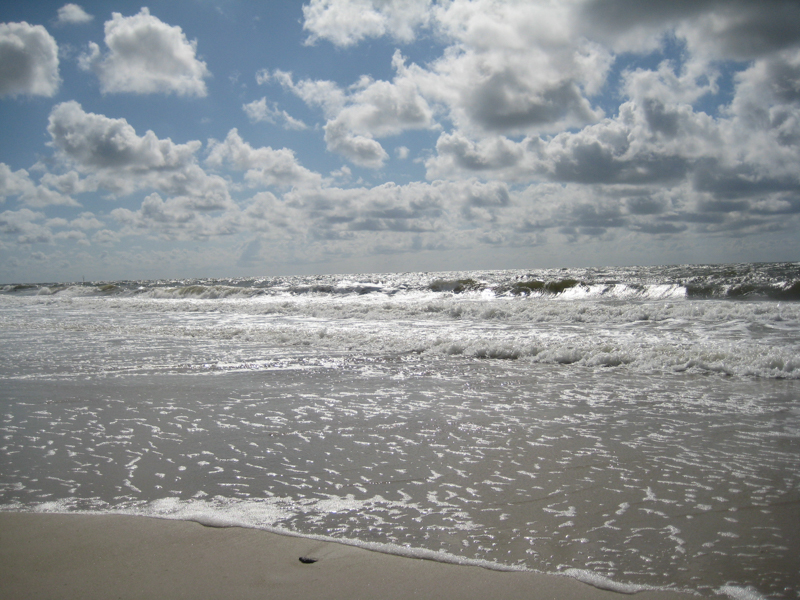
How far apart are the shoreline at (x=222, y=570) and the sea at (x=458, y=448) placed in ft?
0.38

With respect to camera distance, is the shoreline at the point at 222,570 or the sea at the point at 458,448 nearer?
the shoreline at the point at 222,570

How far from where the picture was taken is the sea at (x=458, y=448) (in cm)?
278

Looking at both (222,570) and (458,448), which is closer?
(222,570)

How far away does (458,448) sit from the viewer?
4340 mm

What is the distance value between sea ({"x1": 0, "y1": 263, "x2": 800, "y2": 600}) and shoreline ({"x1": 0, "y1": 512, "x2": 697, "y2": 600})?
0.38ft

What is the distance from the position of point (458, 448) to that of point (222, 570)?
235 centimetres

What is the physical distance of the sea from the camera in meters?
2.78

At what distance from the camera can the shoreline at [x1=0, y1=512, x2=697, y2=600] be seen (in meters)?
2.31

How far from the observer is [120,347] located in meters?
10.9

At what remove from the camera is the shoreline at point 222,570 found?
2312 millimetres

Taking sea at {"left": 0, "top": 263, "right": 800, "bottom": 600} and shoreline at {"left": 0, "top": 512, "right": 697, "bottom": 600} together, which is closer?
shoreline at {"left": 0, "top": 512, "right": 697, "bottom": 600}

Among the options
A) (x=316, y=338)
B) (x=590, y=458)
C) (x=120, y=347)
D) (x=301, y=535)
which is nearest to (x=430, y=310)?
(x=316, y=338)

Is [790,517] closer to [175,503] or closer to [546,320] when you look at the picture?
[175,503]

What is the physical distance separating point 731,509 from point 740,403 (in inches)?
131
